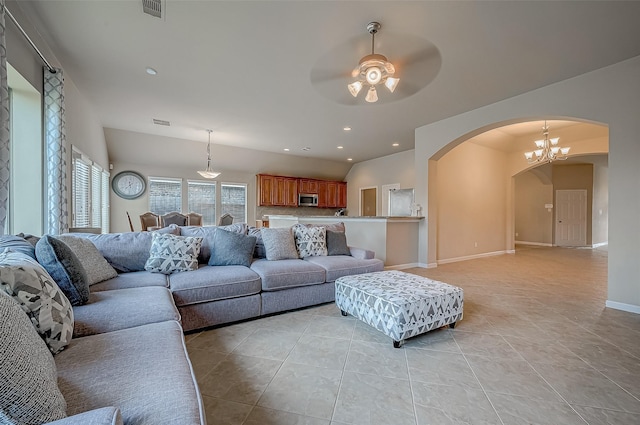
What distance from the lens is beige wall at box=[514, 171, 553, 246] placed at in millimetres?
8617

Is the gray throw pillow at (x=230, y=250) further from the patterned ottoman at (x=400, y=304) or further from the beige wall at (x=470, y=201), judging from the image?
the beige wall at (x=470, y=201)

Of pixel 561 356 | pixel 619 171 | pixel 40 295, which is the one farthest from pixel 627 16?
pixel 40 295

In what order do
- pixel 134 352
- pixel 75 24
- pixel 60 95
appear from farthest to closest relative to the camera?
pixel 60 95
pixel 75 24
pixel 134 352

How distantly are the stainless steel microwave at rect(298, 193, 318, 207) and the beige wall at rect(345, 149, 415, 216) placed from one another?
128 centimetres

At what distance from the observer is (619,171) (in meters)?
2.95

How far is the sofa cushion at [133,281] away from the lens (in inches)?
84.2

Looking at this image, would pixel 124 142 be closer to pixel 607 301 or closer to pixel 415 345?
pixel 415 345

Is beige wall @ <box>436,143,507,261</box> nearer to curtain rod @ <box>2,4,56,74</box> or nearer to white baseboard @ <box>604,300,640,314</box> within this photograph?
white baseboard @ <box>604,300,640,314</box>

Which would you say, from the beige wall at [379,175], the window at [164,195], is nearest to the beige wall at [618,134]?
the beige wall at [379,175]

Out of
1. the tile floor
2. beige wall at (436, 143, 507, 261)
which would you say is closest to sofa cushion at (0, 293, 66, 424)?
the tile floor

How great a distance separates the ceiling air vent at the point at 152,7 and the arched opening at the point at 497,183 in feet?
14.5

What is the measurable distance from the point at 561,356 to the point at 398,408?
1.49 metres

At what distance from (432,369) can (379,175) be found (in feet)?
22.1

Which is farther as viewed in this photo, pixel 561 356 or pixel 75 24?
pixel 75 24
